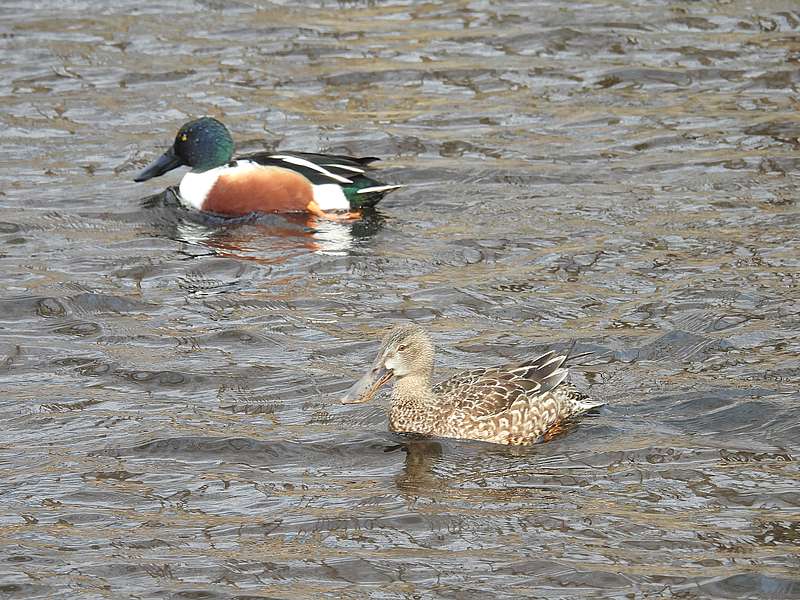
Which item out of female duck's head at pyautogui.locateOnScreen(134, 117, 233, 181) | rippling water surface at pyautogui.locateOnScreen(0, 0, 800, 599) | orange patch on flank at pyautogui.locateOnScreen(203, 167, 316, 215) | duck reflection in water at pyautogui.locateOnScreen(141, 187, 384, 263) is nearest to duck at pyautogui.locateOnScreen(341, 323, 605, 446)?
rippling water surface at pyautogui.locateOnScreen(0, 0, 800, 599)

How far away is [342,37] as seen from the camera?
51.3 feet

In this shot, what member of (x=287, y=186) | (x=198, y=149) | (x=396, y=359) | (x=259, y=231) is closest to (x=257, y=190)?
(x=287, y=186)

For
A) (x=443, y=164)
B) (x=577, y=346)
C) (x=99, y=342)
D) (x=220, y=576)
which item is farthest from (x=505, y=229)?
(x=220, y=576)

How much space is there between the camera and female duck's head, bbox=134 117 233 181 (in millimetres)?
12180

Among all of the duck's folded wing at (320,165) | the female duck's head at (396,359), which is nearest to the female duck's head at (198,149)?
the duck's folded wing at (320,165)

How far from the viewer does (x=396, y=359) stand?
7875 mm

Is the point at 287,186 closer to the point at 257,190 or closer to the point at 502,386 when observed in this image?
the point at 257,190

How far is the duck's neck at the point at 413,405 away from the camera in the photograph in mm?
7809

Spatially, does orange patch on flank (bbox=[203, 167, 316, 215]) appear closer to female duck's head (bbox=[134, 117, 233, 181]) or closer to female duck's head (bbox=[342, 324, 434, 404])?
female duck's head (bbox=[134, 117, 233, 181])

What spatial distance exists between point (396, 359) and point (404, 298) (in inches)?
73.6

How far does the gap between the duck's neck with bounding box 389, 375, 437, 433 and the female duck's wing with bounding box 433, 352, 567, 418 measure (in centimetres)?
8

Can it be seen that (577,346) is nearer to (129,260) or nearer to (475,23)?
(129,260)

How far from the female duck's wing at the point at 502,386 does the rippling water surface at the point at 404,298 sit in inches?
8.6

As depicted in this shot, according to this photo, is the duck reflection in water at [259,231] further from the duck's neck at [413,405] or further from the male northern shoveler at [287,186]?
the duck's neck at [413,405]
